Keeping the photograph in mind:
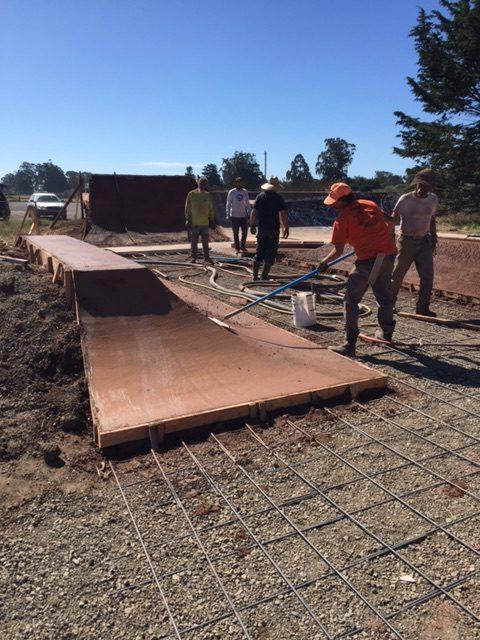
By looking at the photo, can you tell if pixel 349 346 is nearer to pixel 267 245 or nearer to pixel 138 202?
pixel 267 245

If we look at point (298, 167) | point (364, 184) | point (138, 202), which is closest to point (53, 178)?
point (298, 167)

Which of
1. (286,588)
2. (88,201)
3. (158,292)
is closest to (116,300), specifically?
(158,292)

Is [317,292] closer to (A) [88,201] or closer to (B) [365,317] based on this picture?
(B) [365,317]

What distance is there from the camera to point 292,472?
298 cm

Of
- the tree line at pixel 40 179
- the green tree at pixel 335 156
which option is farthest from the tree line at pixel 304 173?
the tree line at pixel 40 179

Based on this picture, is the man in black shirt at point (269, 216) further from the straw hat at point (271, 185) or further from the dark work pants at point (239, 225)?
the dark work pants at point (239, 225)

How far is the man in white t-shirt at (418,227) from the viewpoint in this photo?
5.47 m

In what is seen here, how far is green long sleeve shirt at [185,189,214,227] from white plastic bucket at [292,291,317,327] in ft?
14.6

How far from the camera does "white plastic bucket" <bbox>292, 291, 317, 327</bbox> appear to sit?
19.2ft

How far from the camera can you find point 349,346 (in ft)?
15.8

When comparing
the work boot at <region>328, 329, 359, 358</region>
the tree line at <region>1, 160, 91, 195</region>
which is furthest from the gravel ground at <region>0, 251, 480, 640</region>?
the tree line at <region>1, 160, 91, 195</region>

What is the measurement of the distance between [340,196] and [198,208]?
5.69 m

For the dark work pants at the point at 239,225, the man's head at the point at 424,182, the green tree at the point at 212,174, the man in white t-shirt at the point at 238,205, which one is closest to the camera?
the man's head at the point at 424,182

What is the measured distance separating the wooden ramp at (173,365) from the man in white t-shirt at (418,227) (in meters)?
1.76
